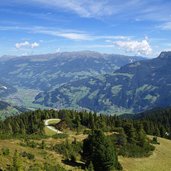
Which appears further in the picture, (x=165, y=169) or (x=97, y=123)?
(x=97, y=123)

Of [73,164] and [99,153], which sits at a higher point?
[99,153]

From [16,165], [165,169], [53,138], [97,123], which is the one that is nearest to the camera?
[16,165]

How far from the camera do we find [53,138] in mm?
94875

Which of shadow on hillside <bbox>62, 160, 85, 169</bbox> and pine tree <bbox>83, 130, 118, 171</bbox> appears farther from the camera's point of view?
shadow on hillside <bbox>62, 160, 85, 169</bbox>

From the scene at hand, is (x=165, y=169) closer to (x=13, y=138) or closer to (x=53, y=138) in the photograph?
(x=53, y=138)

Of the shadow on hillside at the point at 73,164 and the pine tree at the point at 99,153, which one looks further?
the shadow on hillside at the point at 73,164

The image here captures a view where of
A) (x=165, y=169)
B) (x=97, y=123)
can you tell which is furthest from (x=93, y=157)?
(x=97, y=123)

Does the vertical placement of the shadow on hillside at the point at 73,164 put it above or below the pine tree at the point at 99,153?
below

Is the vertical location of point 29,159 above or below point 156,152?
above

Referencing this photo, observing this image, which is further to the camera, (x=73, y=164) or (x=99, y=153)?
(x=73, y=164)

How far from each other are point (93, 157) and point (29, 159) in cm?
1440

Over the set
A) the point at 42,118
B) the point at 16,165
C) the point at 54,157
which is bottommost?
the point at 42,118

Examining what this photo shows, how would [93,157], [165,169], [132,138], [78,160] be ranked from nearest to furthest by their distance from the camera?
1. [93,157]
2. [78,160]
3. [165,169]
4. [132,138]

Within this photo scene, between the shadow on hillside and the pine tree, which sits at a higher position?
the pine tree
